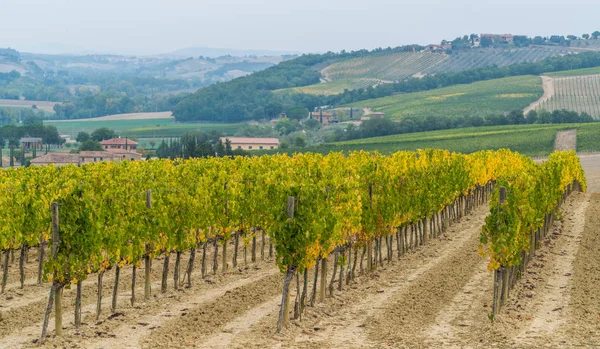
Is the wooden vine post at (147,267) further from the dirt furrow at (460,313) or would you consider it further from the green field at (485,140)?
the green field at (485,140)

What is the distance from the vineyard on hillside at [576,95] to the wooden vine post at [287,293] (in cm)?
12664

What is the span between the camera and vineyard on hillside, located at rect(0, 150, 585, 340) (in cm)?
1841

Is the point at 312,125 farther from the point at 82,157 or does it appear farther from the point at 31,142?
the point at 82,157

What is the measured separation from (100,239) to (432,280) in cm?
924

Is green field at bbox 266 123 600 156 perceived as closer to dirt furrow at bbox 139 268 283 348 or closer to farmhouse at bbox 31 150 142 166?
farmhouse at bbox 31 150 142 166

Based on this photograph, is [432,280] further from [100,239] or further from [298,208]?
[100,239]

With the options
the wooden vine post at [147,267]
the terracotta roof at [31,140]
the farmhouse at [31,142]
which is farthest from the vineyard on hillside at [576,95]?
the wooden vine post at [147,267]

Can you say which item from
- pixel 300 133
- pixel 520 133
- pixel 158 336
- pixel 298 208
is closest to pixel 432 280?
pixel 298 208

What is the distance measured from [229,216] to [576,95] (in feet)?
481

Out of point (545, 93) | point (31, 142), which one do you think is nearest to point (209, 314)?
point (31, 142)

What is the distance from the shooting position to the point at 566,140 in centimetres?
10794

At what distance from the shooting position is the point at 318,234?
772 inches

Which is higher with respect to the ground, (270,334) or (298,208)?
(298,208)

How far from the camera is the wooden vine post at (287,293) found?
59.6 ft
